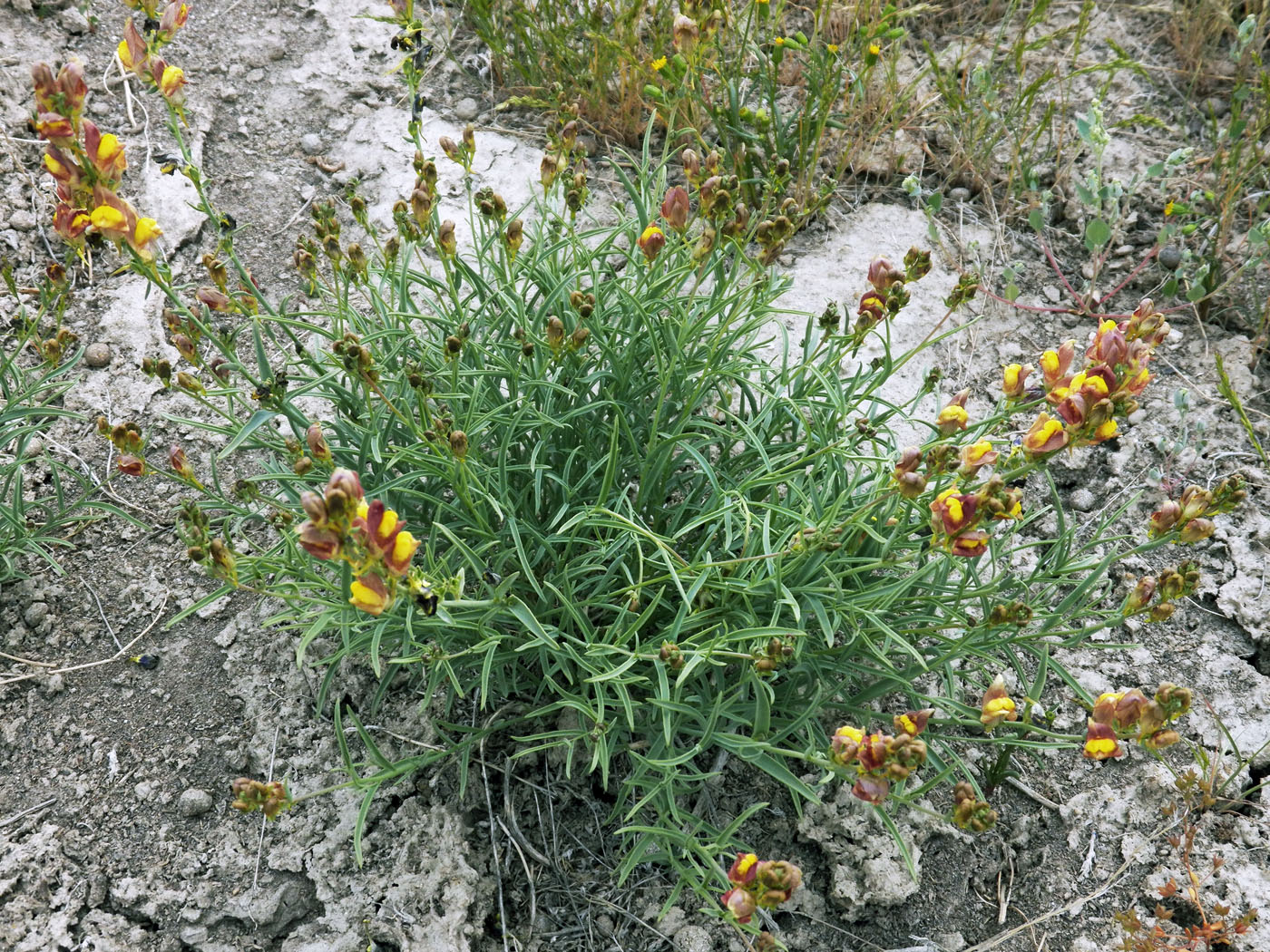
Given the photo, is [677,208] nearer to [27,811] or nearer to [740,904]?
[740,904]

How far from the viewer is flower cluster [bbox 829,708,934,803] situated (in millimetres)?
1537

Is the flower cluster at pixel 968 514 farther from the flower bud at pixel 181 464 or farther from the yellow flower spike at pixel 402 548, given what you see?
the flower bud at pixel 181 464

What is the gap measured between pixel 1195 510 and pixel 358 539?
4.88ft

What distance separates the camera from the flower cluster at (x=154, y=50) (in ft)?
→ 6.70

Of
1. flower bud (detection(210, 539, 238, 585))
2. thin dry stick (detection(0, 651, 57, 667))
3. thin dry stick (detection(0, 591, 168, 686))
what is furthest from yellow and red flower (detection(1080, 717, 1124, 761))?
thin dry stick (detection(0, 651, 57, 667))

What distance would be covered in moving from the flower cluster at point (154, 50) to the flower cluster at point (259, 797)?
1468 mm

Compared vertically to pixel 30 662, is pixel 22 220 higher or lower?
higher

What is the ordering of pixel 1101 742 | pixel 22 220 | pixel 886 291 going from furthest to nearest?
pixel 22 220, pixel 886 291, pixel 1101 742

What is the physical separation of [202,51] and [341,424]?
7.61 ft

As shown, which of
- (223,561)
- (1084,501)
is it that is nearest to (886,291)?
(1084,501)

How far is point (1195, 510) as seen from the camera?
1.78 metres

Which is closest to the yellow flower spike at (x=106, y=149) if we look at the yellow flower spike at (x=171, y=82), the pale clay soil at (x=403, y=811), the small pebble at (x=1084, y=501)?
the yellow flower spike at (x=171, y=82)

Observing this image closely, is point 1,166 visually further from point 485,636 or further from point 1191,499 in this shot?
point 1191,499

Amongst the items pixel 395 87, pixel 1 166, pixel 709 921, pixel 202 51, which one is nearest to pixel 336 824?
pixel 709 921
